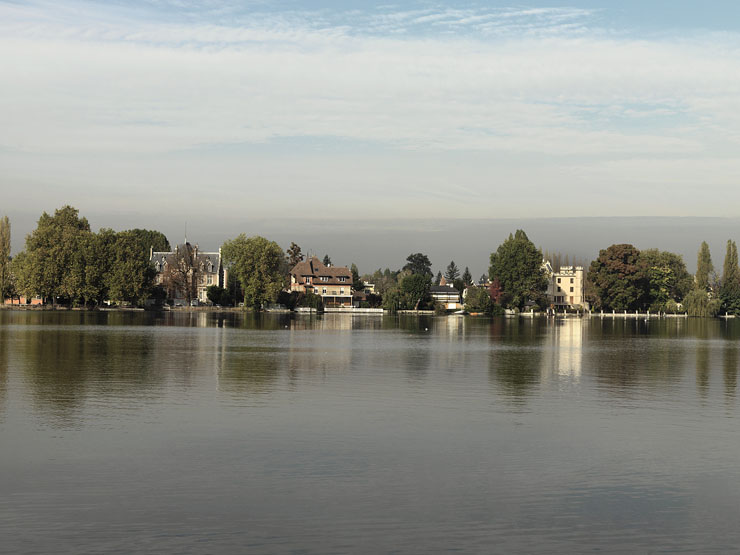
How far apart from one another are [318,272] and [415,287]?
21459 millimetres

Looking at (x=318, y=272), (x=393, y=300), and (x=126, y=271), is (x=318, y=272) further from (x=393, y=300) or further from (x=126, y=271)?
(x=126, y=271)

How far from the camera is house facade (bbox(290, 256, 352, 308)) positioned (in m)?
160

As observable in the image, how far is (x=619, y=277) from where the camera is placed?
155m

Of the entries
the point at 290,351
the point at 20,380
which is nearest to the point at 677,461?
the point at 20,380

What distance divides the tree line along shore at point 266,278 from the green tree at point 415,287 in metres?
0.19

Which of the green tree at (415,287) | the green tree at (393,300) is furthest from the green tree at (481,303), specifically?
the green tree at (393,300)

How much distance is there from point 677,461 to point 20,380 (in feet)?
77.7

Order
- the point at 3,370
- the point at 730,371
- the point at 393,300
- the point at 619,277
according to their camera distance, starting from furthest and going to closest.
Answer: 1. the point at 619,277
2. the point at 393,300
3. the point at 730,371
4. the point at 3,370

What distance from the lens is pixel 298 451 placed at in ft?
61.2

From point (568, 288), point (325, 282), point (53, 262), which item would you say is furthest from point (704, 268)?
point (53, 262)

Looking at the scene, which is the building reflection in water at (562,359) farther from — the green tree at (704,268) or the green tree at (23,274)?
the green tree at (704,268)

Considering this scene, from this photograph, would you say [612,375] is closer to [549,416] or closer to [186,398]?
[549,416]

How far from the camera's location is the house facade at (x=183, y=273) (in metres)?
143

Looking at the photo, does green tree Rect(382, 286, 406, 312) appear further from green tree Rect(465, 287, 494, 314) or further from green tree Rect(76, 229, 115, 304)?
green tree Rect(76, 229, 115, 304)
